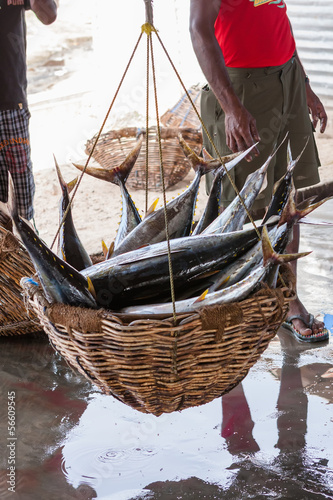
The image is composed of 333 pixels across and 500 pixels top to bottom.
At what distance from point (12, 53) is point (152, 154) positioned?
2887 millimetres

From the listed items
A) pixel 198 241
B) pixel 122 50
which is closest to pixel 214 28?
pixel 198 241

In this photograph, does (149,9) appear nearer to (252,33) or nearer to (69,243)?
(69,243)

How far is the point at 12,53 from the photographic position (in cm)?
343

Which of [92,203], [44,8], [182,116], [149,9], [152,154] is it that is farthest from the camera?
[182,116]

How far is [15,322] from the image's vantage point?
3342mm

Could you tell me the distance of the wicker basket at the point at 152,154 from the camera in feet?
19.8

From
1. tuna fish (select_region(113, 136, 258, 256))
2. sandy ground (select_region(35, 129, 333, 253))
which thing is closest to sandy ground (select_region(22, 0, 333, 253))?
sandy ground (select_region(35, 129, 333, 253))

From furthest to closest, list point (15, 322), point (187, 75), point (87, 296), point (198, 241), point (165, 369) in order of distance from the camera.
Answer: point (187, 75), point (15, 322), point (198, 241), point (87, 296), point (165, 369)

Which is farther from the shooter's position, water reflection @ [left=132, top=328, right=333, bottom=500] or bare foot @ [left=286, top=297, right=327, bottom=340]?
bare foot @ [left=286, top=297, right=327, bottom=340]

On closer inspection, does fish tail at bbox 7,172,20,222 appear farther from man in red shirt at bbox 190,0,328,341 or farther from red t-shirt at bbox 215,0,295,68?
red t-shirt at bbox 215,0,295,68

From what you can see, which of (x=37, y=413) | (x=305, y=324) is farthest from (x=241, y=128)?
(x=37, y=413)

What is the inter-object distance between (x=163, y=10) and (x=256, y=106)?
6059 mm

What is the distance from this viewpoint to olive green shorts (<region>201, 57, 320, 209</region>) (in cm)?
296

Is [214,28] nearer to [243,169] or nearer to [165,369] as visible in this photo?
[243,169]
